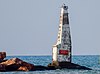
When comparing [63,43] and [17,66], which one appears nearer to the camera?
[17,66]

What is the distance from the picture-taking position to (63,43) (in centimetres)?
12888

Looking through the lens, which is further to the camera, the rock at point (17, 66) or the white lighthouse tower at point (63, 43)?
the white lighthouse tower at point (63, 43)

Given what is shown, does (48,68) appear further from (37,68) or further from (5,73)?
(5,73)

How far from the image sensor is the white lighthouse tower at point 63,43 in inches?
5059

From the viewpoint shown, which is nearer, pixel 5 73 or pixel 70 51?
pixel 5 73

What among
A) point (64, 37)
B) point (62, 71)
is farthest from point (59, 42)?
point (62, 71)

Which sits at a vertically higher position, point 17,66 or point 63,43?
point 63,43

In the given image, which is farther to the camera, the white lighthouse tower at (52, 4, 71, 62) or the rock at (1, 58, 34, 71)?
the white lighthouse tower at (52, 4, 71, 62)

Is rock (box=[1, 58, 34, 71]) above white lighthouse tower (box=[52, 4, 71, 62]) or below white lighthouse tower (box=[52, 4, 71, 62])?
below

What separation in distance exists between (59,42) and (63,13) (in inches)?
229

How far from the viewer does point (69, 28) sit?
129250mm

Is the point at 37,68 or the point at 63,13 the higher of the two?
Answer: the point at 63,13

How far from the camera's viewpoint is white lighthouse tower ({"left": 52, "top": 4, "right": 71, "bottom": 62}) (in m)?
128

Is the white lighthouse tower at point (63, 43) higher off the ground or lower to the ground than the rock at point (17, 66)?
higher
